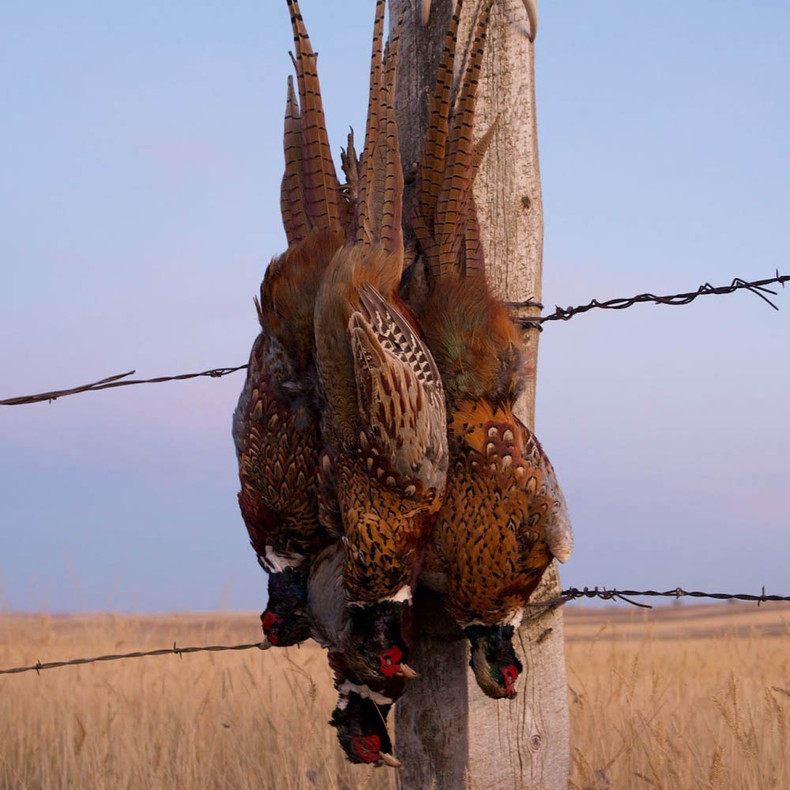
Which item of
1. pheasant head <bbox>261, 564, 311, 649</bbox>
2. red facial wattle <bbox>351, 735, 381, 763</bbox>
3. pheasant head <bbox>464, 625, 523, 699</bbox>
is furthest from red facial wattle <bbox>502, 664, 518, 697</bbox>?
pheasant head <bbox>261, 564, 311, 649</bbox>

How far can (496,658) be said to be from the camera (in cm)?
282

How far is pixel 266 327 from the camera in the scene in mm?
3078

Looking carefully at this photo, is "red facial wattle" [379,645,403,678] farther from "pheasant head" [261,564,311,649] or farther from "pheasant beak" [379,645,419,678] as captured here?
"pheasant head" [261,564,311,649]

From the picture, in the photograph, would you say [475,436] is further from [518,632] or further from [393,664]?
[518,632]

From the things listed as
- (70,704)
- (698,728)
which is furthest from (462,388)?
(70,704)

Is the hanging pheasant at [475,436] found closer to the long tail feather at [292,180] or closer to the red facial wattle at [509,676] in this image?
the red facial wattle at [509,676]

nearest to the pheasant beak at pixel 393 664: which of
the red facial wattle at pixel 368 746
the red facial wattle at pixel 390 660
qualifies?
the red facial wattle at pixel 390 660

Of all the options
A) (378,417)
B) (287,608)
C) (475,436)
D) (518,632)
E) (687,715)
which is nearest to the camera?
(378,417)

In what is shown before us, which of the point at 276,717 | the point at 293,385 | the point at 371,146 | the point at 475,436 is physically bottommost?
the point at 276,717

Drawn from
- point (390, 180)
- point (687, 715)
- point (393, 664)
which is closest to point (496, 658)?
point (393, 664)

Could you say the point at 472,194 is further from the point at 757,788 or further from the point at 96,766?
the point at 96,766

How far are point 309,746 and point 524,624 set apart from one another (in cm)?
265

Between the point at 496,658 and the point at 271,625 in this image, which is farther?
the point at 271,625

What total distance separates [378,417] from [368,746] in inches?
40.7
